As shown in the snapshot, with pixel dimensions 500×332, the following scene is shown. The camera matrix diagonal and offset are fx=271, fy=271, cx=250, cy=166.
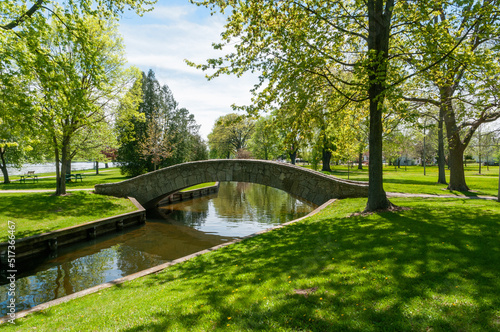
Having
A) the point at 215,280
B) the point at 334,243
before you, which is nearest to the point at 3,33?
the point at 215,280

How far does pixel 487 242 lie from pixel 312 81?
270 inches

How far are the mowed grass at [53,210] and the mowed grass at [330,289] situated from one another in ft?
25.0

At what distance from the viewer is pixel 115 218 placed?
14352 millimetres

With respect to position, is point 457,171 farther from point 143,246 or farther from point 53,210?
point 53,210

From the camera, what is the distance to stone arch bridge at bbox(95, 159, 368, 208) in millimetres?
14039

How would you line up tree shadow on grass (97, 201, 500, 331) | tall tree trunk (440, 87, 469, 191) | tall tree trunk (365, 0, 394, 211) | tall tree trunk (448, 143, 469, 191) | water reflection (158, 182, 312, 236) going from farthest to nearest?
tall tree trunk (448, 143, 469, 191), tall tree trunk (440, 87, 469, 191), water reflection (158, 182, 312, 236), tall tree trunk (365, 0, 394, 211), tree shadow on grass (97, 201, 500, 331)

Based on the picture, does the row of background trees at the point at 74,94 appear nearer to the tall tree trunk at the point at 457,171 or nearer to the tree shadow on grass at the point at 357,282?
the tree shadow on grass at the point at 357,282

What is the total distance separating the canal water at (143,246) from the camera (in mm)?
8336

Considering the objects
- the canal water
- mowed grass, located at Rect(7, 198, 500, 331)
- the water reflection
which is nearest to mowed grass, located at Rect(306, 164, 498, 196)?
Result: the water reflection

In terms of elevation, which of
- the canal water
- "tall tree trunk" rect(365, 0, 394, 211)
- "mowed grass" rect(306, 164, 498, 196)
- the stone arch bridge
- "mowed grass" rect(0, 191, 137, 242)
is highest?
"tall tree trunk" rect(365, 0, 394, 211)

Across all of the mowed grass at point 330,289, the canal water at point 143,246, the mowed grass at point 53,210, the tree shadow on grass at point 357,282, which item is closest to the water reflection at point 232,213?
the canal water at point 143,246

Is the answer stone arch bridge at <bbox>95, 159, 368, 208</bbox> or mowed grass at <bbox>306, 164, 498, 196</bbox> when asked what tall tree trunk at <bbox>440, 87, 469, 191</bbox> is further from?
stone arch bridge at <bbox>95, 159, 368, 208</bbox>

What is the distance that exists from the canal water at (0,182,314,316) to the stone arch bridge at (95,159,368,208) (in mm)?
2272

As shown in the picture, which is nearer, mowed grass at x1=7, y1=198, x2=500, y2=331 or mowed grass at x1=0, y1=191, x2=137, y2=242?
mowed grass at x1=7, y1=198, x2=500, y2=331
